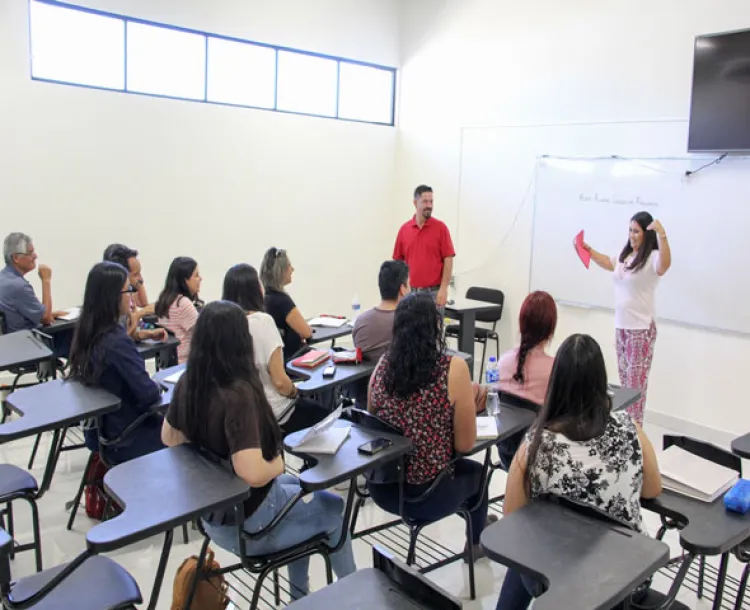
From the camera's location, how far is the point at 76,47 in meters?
5.30

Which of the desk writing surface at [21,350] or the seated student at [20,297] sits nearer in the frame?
the desk writing surface at [21,350]

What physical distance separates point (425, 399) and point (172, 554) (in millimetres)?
1479

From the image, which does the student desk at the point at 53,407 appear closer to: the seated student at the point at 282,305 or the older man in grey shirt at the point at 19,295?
the seated student at the point at 282,305

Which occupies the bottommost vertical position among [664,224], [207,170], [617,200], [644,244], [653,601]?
[653,601]

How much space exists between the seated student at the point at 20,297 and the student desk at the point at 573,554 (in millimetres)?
3437

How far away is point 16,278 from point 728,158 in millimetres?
4653

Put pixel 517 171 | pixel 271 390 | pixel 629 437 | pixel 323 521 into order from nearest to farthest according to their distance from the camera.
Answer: pixel 629 437, pixel 323 521, pixel 271 390, pixel 517 171

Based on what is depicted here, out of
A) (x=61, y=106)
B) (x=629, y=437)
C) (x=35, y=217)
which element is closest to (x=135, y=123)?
(x=61, y=106)

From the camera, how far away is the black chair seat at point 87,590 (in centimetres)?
178

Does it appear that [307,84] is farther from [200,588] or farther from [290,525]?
[200,588]

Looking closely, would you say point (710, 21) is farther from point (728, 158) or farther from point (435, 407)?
point (435, 407)

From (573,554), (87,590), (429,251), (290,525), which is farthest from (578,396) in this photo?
(429,251)

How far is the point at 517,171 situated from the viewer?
19.5 feet

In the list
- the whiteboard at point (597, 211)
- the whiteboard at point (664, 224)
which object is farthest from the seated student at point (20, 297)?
the whiteboard at point (664, 224)
